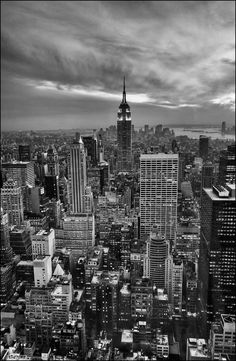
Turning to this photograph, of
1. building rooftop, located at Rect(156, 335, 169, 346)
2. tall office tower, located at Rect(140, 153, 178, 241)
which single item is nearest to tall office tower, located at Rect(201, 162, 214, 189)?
tall office tower, located at Rect(140, 153, 178, 241)

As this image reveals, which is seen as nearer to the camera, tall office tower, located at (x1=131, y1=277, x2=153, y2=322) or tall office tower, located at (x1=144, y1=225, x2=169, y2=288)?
tall office tower, located at (x1=131, y1=277, x2=153, y2=322)

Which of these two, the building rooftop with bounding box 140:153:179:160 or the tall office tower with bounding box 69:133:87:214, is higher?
the building rooftop with bounding box 140:153:179:160

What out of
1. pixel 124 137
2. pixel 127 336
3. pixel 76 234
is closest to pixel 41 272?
pixel 76 234

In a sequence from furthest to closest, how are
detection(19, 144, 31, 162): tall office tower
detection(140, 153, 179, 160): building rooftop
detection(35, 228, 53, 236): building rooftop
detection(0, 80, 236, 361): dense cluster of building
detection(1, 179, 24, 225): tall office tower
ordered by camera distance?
1. detection(19, 144, 31, 162): tall office tower
2. detection(1, 179, 24, 225): tall office tower
3. detection(140, 153, 179, 160): building rooftop
4. detection(35, 228, 53, 236): building rooftop
5. detection(0, 80, 236, 361): dense cluster of building

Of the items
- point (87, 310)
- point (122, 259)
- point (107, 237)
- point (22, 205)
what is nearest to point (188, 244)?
point (122, 259)

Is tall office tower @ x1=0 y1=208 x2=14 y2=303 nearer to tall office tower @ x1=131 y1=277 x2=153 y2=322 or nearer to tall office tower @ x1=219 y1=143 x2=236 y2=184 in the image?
tall office tower @ x1=131 y1=277 x2=153 y2=322

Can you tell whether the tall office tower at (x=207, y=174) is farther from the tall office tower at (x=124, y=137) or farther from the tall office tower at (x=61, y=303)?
the tall office tower at (x=61, y=303)

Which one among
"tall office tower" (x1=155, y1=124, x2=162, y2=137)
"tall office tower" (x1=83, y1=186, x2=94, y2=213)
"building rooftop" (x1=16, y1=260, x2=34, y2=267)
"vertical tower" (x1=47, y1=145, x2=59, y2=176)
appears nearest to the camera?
"tall office tower" (x1=155, y1=124, x2=162, y2=137)
